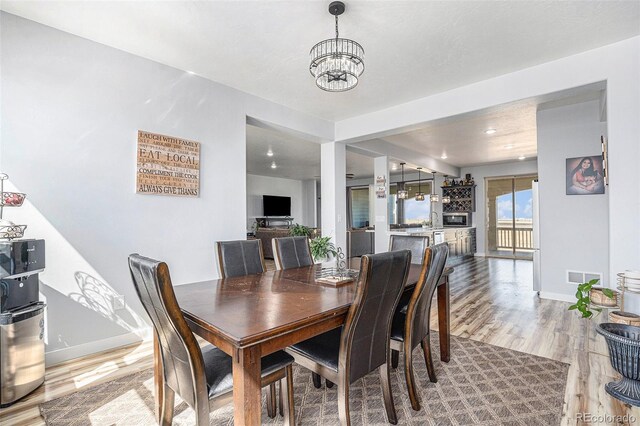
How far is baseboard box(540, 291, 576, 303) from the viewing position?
4.17 meters

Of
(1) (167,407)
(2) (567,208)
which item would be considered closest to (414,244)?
(1) (167,407)

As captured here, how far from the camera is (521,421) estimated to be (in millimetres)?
1743

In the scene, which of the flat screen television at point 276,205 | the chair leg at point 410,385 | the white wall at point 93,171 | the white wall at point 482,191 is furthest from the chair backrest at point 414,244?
the flat screen television at point 276,205

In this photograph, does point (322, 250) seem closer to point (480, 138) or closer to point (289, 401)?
point (289, 401)

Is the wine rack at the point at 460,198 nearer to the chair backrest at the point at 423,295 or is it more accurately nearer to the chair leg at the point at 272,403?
the chair backrest at the point at 423,295

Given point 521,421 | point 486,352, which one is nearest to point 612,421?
point 521,421

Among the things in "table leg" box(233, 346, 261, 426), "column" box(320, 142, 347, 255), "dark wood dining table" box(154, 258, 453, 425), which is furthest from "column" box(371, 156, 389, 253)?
"table leg" box(233, 346, 261, 426)

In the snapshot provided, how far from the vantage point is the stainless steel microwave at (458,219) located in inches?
359

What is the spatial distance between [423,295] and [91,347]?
2755 mm

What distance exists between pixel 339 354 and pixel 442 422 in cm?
80

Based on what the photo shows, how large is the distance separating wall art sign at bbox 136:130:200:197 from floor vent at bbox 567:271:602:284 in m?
4.94

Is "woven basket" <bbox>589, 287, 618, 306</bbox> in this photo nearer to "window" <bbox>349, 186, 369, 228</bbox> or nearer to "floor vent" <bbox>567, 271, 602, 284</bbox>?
"floor vent" <bbox>567, 271, 602, 284</bbox>

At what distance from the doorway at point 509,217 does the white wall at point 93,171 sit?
836 centimetres

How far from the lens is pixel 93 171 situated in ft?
8.75
